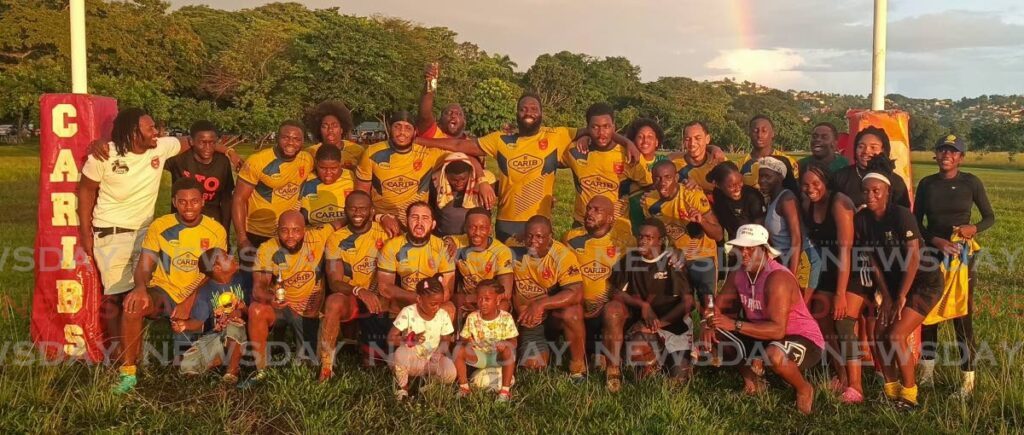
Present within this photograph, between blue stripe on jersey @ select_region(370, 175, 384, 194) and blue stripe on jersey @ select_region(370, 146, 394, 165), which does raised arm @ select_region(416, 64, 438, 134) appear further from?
blue stripe on jersey @ select_region(370, 175, 384, 194)

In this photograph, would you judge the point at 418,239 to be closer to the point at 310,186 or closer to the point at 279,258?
the point at 279,258

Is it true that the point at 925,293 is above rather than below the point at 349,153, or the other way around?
below

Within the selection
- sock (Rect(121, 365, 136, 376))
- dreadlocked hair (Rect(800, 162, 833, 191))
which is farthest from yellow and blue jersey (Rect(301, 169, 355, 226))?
dreadlocked hair (Rect(800, 162, 833, 191))

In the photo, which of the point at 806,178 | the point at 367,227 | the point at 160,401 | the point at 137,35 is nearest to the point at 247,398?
the point at 160,401

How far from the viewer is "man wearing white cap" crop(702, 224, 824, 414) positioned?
565 cm

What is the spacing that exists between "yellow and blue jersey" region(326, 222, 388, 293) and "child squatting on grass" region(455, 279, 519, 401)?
1071 millimetres

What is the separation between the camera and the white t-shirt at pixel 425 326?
19.7ft

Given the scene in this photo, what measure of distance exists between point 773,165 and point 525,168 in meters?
2.32

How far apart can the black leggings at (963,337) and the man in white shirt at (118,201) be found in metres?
6.83

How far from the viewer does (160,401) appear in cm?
570

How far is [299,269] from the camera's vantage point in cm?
652

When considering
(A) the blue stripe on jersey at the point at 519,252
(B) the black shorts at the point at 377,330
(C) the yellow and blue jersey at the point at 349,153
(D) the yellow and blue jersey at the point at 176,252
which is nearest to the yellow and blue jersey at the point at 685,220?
(A) the blue stripe on jersey at the point at 519,252

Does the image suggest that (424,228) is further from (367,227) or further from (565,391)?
(565,391)

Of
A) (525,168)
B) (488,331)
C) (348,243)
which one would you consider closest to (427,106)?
(525,168)
